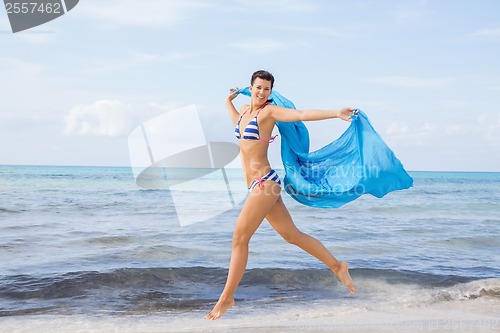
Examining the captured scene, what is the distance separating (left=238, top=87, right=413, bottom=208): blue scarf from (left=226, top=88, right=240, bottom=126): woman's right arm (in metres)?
0.43

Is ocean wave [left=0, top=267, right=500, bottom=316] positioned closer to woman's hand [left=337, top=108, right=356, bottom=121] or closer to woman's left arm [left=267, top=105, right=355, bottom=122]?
woman's left arm [left=267, top=105, right=355, bottom=122]

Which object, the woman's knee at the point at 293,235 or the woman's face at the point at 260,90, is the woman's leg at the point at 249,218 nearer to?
the woman's knee at the point at 293,235

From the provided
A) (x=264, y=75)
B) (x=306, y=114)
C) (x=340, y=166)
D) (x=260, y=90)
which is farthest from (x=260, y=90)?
(x=340, y=166)

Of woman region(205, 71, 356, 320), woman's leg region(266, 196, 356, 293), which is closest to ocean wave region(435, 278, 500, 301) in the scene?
woman's leg region(266, 196, 356, 293)

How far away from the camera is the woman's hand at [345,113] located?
16.1 ft

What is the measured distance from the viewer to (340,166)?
18.6 ft

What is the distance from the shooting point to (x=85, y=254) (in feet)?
36.6

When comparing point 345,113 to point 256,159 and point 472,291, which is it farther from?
point 472,291

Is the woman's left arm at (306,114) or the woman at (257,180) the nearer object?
the woman's left arm at (306,114)

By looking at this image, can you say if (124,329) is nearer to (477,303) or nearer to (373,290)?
(373,290)

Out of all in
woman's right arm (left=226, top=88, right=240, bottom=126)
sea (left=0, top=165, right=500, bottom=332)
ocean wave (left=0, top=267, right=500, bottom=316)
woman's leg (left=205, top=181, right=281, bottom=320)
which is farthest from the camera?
ocean wave (left=0, top=267, right=500, bottom=316)

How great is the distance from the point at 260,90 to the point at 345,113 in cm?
85

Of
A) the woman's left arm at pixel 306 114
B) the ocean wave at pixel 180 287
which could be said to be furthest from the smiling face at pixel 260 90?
the ocean wave at pixel 180 287

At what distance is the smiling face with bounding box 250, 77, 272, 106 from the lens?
5227 millimetres
